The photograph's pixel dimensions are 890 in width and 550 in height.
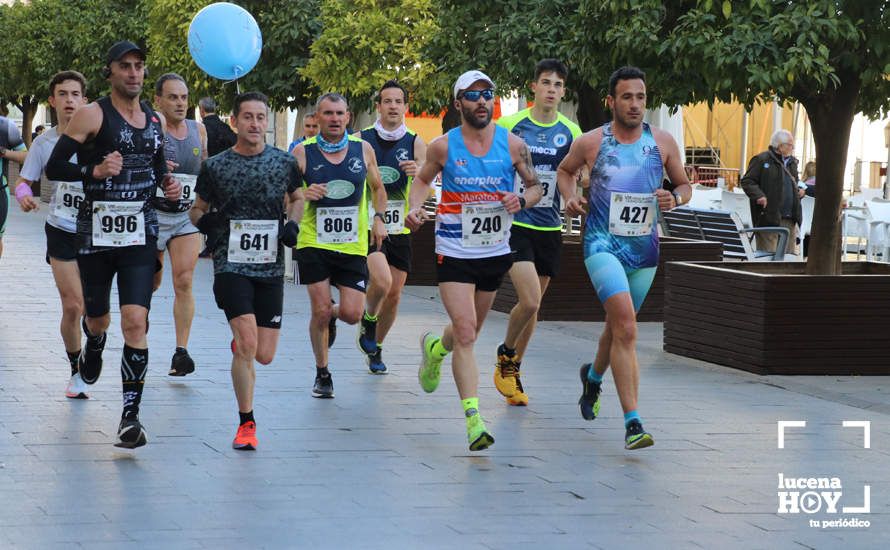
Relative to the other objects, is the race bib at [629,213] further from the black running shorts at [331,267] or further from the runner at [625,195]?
the black running shorts at [331,267]

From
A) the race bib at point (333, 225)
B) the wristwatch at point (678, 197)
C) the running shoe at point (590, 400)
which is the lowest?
the running shoe at point (590, 400)

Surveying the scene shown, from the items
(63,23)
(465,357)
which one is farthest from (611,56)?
(63,23)

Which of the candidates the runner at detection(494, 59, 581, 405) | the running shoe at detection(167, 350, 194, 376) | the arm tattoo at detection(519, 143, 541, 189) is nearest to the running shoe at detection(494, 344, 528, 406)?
the runner at detection(494, 59, 581, 405)

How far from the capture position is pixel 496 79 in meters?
14.7

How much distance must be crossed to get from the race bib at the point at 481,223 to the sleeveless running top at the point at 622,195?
1.53ft

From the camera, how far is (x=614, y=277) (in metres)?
8.27

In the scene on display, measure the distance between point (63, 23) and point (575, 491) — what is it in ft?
104

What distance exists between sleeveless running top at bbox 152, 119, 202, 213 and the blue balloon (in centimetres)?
583

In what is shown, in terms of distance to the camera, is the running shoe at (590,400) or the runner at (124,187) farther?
the running shoe at (590,400)

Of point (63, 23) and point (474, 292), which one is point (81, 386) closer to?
point (474, 292)

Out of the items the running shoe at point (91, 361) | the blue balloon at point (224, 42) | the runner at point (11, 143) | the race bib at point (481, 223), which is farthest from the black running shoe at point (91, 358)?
the blue balloon at point (224, 42)

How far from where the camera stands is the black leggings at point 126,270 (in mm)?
8055

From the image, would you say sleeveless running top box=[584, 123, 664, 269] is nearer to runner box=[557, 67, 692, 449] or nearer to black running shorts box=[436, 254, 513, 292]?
runner box=[557, 67, 692, 449]

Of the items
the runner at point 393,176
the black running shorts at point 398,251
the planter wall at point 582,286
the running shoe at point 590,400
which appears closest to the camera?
the running shoe at point 590,400
